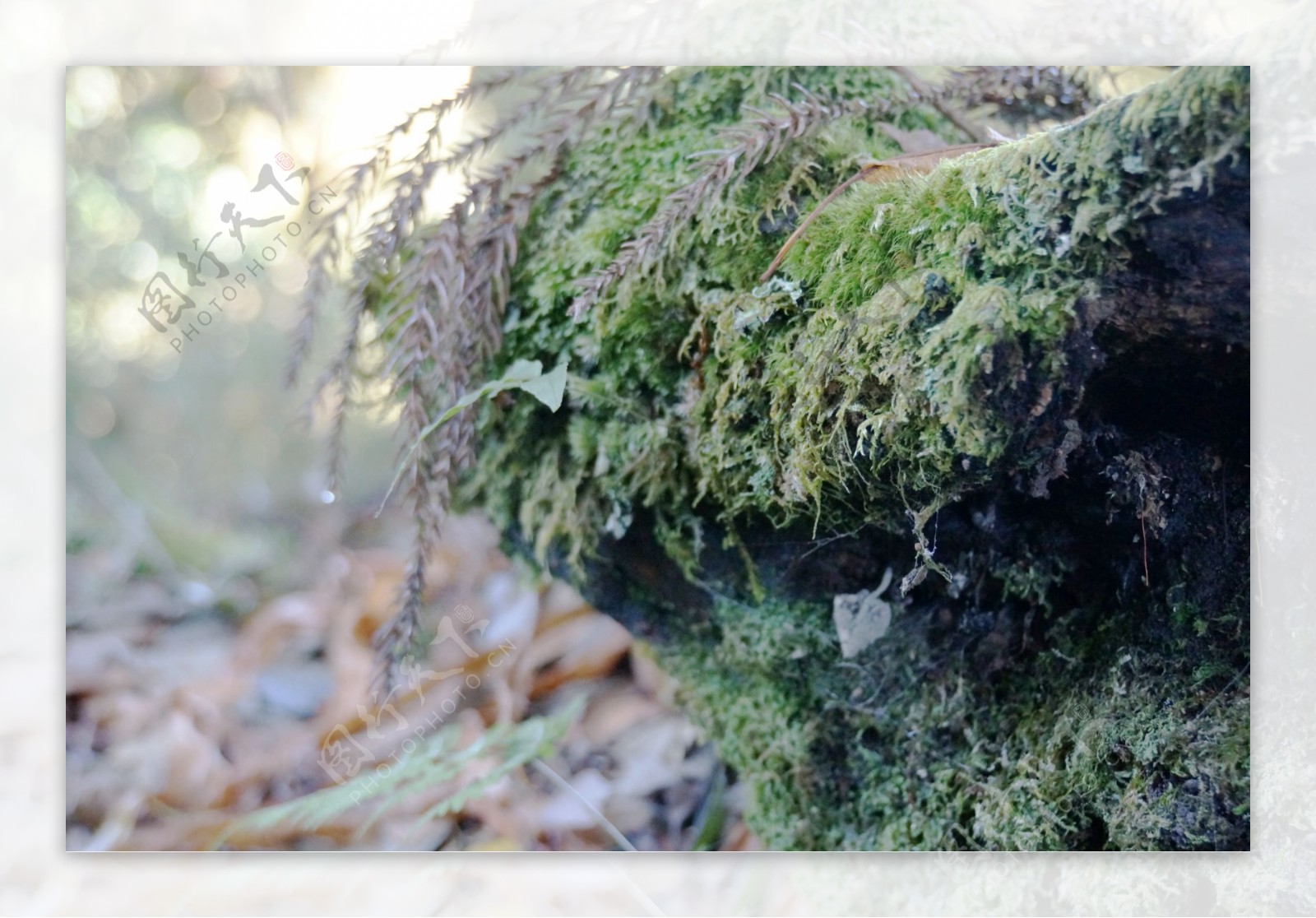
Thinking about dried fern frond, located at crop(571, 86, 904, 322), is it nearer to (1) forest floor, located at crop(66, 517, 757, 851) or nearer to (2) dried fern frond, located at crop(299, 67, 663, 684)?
(2) dried fern frond, located at crop(299, 67, 663, 684)

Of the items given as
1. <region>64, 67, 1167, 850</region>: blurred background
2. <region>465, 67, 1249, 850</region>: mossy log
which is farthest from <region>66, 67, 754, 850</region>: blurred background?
<region>465, 67, 1249, 850</region>: mossy log

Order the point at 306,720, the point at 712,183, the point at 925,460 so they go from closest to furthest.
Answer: the point at 925,460
the point at 712,183
the point at 306,720

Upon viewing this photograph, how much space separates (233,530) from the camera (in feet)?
4.02

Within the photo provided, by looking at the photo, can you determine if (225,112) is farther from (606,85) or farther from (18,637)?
(18,637)

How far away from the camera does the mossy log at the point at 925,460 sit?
93 centimetres

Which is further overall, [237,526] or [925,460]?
[237,526]

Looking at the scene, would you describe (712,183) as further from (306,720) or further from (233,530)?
(306,720)

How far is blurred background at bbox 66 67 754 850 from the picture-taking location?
123 cm

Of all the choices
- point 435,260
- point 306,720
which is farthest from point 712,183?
point 306,720

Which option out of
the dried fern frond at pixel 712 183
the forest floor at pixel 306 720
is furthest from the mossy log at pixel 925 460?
the forest floor at pixel 306 720

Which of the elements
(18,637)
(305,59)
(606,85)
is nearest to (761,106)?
(606,85)

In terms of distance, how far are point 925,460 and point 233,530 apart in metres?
0.95

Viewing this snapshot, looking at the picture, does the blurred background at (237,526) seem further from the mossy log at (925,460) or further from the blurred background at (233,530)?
the mossy log at (925,460)

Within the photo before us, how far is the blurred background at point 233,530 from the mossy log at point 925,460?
222 mm
